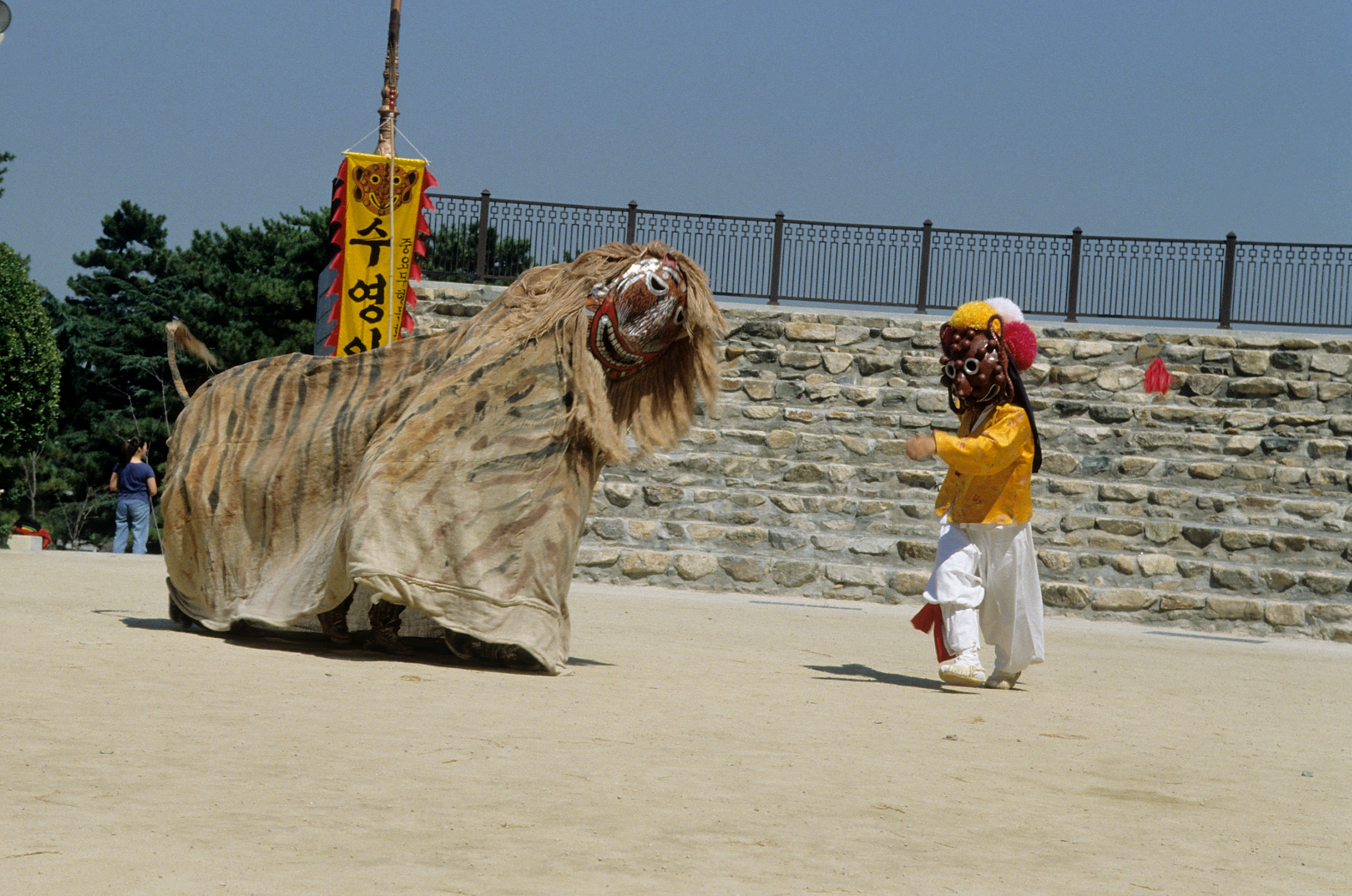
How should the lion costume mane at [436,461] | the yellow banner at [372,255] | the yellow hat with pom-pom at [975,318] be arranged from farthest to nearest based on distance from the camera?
the yellow banner at [372,255] → the yellow hat with pom-pom at [975,318] → the lion costume mane at [436,461]

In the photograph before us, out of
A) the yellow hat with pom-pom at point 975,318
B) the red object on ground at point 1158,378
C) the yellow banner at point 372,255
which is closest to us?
the yellow hat with pom-pom at point 975,318

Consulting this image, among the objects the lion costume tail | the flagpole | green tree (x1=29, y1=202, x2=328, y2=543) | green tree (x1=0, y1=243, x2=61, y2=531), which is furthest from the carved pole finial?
green tree (x1=29, y1=202, x2=328, y2=543)

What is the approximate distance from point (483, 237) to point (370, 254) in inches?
97.1

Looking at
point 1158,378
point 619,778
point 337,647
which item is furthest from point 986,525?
point 1158,378

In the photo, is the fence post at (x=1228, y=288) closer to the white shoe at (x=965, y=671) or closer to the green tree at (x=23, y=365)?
the white shoe at (x=965, y=671)

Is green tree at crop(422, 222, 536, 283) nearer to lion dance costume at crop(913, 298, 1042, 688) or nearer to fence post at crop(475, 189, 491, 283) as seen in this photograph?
fence post at crop(475, 189, 491, 283)

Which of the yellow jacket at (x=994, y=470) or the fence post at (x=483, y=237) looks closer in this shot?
the yellow jacket at (x=994, y=470)

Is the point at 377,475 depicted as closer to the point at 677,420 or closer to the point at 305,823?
the point at 677,420

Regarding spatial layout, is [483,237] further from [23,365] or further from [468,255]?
[23,365]

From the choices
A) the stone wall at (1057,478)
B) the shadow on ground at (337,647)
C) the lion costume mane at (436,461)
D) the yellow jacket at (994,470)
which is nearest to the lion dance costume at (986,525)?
the yellow jacket at (994,470)

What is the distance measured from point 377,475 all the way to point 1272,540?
31.6ft

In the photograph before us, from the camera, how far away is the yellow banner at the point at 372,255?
14.0 meters

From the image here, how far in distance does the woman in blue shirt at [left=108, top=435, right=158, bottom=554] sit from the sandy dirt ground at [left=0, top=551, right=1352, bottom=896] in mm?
8607

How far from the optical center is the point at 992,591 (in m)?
5.96
